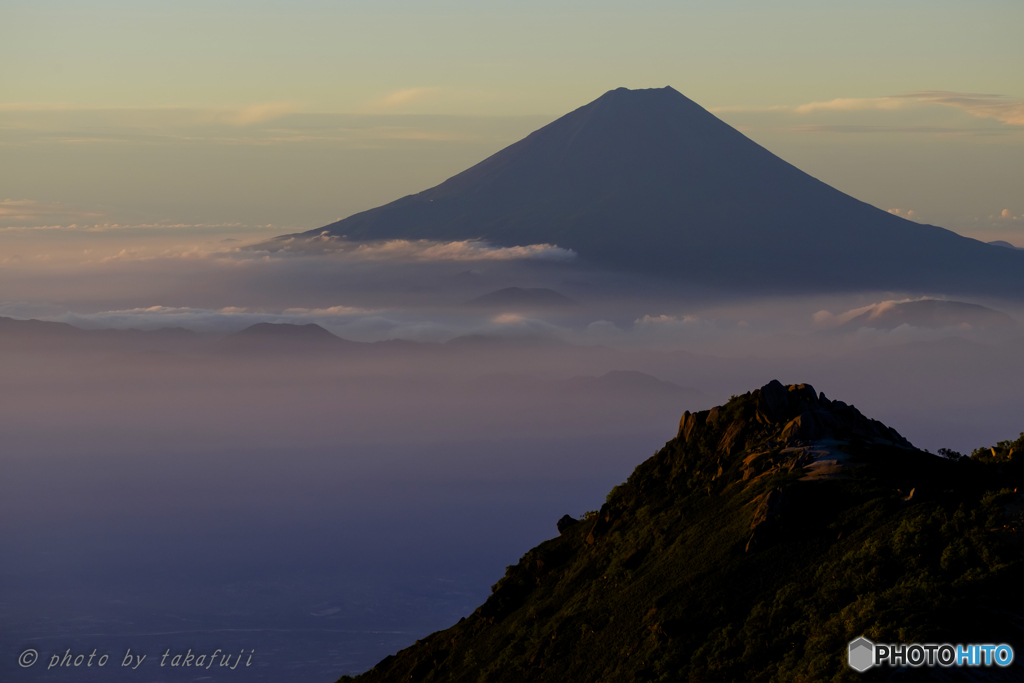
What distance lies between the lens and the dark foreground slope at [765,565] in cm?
3669

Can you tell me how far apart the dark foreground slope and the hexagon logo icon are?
1.24 ft

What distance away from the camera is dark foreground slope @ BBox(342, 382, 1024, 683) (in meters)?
36.7

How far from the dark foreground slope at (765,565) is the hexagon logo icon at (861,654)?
38 centimetres

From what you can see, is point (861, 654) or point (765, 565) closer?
point (861, 654)

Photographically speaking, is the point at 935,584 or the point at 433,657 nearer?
the point at 935,584

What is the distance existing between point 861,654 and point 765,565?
8.98m

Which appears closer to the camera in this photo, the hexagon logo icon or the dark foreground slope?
the hexagon logo icon

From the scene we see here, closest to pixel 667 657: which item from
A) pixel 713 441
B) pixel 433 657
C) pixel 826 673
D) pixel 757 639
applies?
pixel 757 639

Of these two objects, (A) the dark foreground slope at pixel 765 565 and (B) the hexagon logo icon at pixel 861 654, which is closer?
(B) the hexagon logo icon at pixel 861 654

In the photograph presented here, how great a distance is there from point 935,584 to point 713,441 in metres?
18.0

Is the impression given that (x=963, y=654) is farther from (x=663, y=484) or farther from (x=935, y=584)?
(x=663, y=484)

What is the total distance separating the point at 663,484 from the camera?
180ft

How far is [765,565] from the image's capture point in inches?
1705

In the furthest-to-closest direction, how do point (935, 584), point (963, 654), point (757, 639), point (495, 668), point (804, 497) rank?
1. point (495, 668)
2. point (804, 497)
3. point (757, 639)
4. point (935, 584)
5. point (963, 654)
